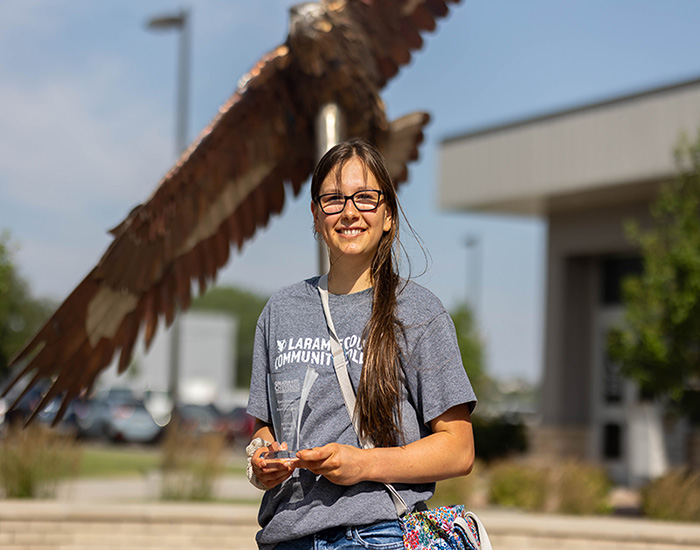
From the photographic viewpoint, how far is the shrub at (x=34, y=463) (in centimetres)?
823

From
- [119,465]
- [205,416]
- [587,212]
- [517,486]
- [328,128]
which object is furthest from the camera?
[205,416]

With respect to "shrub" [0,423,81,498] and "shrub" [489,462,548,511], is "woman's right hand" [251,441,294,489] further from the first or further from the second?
"shrub" [489,462,548,511]

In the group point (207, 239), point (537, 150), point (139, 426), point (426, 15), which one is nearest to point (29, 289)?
point (207, 239)

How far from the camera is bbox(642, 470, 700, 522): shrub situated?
870cm

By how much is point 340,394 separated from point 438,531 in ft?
1.35

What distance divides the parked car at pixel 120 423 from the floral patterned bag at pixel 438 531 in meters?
26.2

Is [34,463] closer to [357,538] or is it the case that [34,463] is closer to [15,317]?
[15,317]

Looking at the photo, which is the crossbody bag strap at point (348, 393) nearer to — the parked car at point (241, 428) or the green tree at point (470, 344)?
the green tree at point (470, 344)

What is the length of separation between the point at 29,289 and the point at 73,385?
683 cm

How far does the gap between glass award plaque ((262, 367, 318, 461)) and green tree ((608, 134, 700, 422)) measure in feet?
26.9

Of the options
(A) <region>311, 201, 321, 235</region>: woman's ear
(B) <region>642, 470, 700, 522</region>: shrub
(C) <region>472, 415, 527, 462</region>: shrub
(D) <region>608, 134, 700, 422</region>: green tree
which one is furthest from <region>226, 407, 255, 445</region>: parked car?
(A) <region>311, 201, 321, 235</region>: woman's ear

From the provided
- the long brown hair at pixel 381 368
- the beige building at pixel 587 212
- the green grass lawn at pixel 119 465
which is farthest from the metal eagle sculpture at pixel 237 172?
the beige building at pixel 587 212

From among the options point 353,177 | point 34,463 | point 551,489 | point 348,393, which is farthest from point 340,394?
point 551,489

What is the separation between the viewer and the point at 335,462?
2.07 metres
